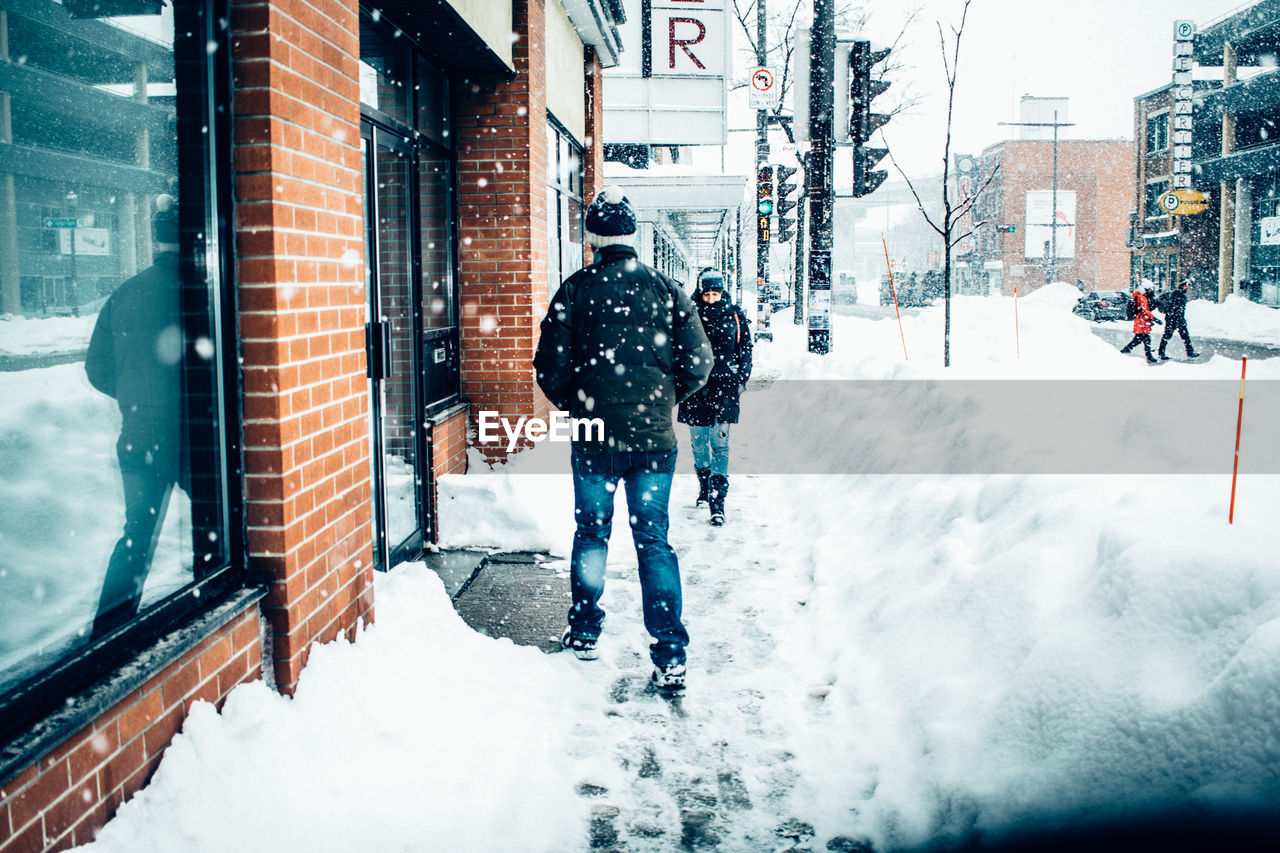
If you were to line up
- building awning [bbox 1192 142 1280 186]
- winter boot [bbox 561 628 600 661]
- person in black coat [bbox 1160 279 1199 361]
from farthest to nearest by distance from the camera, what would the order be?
1. building awning [bbox 1192 142 1280 186]
2. person in black coat [bbox 1160 279 1199 361]
3. winter boot [bbox 561 628 600 661]

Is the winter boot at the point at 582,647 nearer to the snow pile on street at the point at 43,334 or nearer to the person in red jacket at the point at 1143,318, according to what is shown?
the snow pile on street at the point at 43,334

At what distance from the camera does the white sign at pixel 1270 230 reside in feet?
112

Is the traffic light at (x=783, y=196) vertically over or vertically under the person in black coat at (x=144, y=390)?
over

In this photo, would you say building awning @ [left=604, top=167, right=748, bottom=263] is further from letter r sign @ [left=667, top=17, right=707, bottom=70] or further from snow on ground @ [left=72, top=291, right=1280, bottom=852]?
snow on ground @ [left=72, top=291, right=1280, bottom=852]

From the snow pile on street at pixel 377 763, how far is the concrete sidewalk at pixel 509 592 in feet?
2.07

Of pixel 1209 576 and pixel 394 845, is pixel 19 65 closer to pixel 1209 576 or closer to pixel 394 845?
pixel 394 845

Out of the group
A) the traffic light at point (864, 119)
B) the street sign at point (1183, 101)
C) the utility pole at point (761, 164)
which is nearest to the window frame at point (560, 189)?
the traffic light at point (864, 119)

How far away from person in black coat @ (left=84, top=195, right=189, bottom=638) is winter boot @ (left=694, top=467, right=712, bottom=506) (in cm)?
446

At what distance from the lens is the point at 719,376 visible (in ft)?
22.6

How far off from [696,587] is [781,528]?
1.52 metres

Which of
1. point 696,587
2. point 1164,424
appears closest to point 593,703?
point 696,587

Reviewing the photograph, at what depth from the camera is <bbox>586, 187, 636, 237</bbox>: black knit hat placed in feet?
13.8

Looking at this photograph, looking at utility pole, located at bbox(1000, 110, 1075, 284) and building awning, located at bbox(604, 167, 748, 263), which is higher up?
utility pole, located at bbox(1000, 110, 1075, 284)

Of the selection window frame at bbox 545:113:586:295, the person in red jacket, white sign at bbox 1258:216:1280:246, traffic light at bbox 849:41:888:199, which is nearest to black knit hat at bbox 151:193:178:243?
window frame at bbox 545:113:586:295
